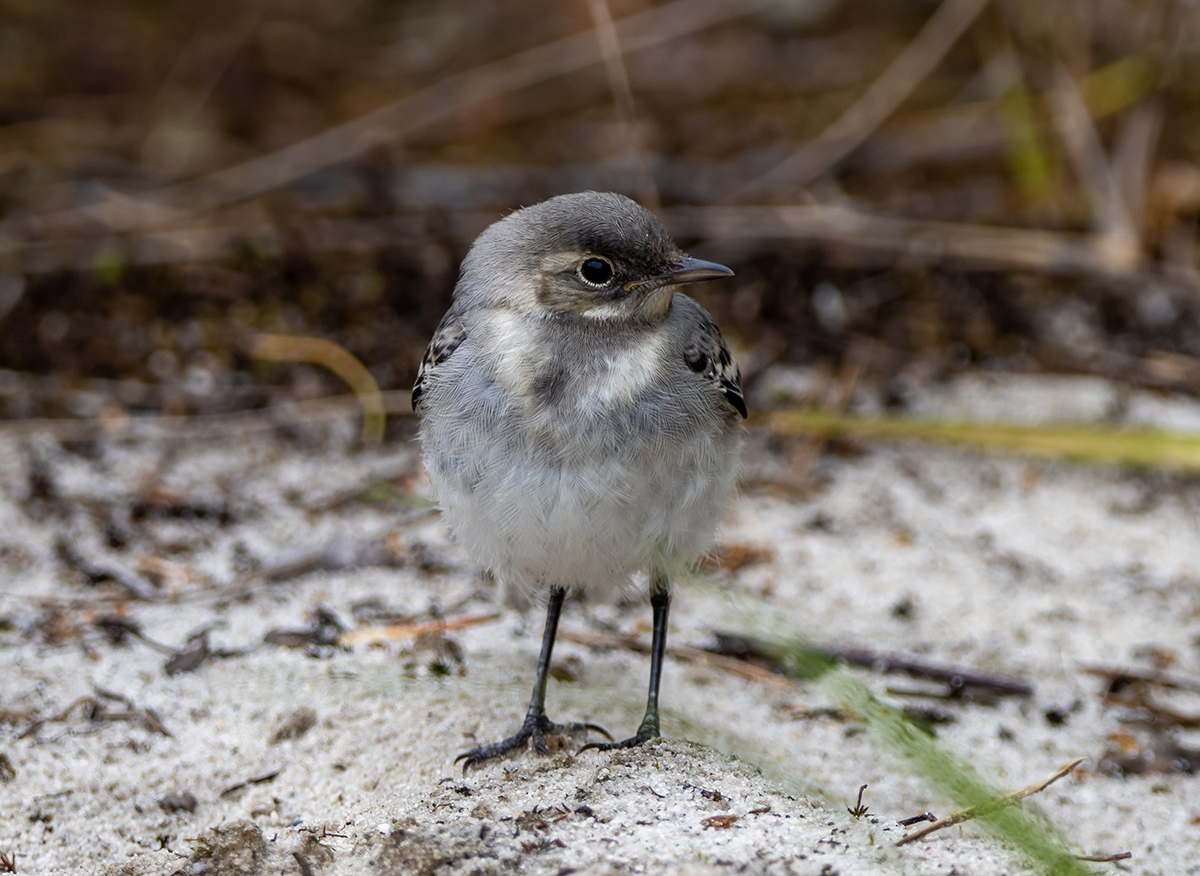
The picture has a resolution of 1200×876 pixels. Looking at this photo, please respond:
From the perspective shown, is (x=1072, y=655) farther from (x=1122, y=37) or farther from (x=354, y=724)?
(x=1122, y=37)

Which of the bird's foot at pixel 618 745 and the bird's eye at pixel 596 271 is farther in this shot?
the bird's eye at pixel 596 271

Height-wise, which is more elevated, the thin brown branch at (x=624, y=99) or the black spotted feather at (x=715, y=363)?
the thin brown branch at (x=624, y=99)

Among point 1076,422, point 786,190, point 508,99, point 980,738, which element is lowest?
point 980,738

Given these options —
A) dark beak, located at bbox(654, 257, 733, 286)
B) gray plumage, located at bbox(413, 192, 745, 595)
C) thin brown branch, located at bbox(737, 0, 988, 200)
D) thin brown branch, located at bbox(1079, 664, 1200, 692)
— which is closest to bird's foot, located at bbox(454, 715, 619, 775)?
gray plumage, located at bbox(413, 192, 745, 595)

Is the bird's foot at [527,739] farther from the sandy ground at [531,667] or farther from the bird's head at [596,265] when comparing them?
the bird's head at [596,265]

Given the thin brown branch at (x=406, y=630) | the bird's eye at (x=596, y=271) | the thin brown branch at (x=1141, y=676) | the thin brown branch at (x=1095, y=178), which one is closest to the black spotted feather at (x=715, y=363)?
the bird's eye at (x=596, y=271)

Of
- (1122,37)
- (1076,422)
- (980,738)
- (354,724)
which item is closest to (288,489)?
(354,724)
